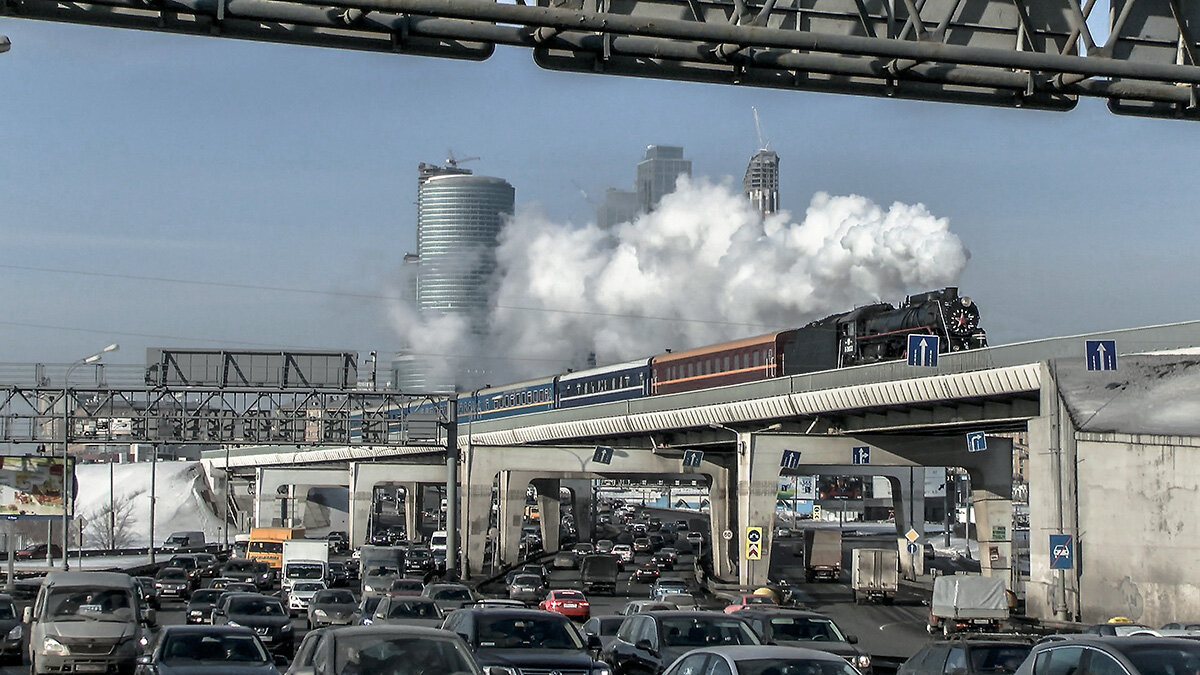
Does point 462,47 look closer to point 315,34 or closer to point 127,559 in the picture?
point 315,34

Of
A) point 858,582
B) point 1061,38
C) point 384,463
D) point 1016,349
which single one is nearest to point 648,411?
point 858,582

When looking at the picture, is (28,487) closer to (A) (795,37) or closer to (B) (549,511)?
(B) (549,511)

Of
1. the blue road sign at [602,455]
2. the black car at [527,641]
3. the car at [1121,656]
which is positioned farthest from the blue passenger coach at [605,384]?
the car at [1121,656]

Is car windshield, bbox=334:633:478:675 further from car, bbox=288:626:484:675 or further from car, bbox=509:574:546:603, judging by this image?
car, bbox=509:574:546:603

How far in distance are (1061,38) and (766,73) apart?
10.8 feet

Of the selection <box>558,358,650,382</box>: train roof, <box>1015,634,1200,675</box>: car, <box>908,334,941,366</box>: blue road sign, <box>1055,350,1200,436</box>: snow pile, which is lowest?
<box>1015,634,1200,675</box>: car

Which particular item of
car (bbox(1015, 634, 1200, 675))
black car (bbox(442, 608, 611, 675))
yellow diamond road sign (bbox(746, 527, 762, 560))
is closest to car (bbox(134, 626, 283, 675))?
black car (bbox(442, 608, 611, 675))

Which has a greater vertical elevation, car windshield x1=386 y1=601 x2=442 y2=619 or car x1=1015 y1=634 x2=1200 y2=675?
car x1=1015 y1=634 x2=1200 y2=675

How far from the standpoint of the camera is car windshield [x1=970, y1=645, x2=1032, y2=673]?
19250 mm

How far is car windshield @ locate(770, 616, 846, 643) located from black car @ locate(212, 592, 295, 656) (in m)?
10.9

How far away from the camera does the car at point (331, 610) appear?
37.2m

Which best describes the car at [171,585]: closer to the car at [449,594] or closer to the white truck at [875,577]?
the car at [449,594]

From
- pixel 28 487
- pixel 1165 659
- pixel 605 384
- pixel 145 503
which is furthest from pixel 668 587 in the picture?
pixel 145 503

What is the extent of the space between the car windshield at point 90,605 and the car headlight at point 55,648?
64 cm
